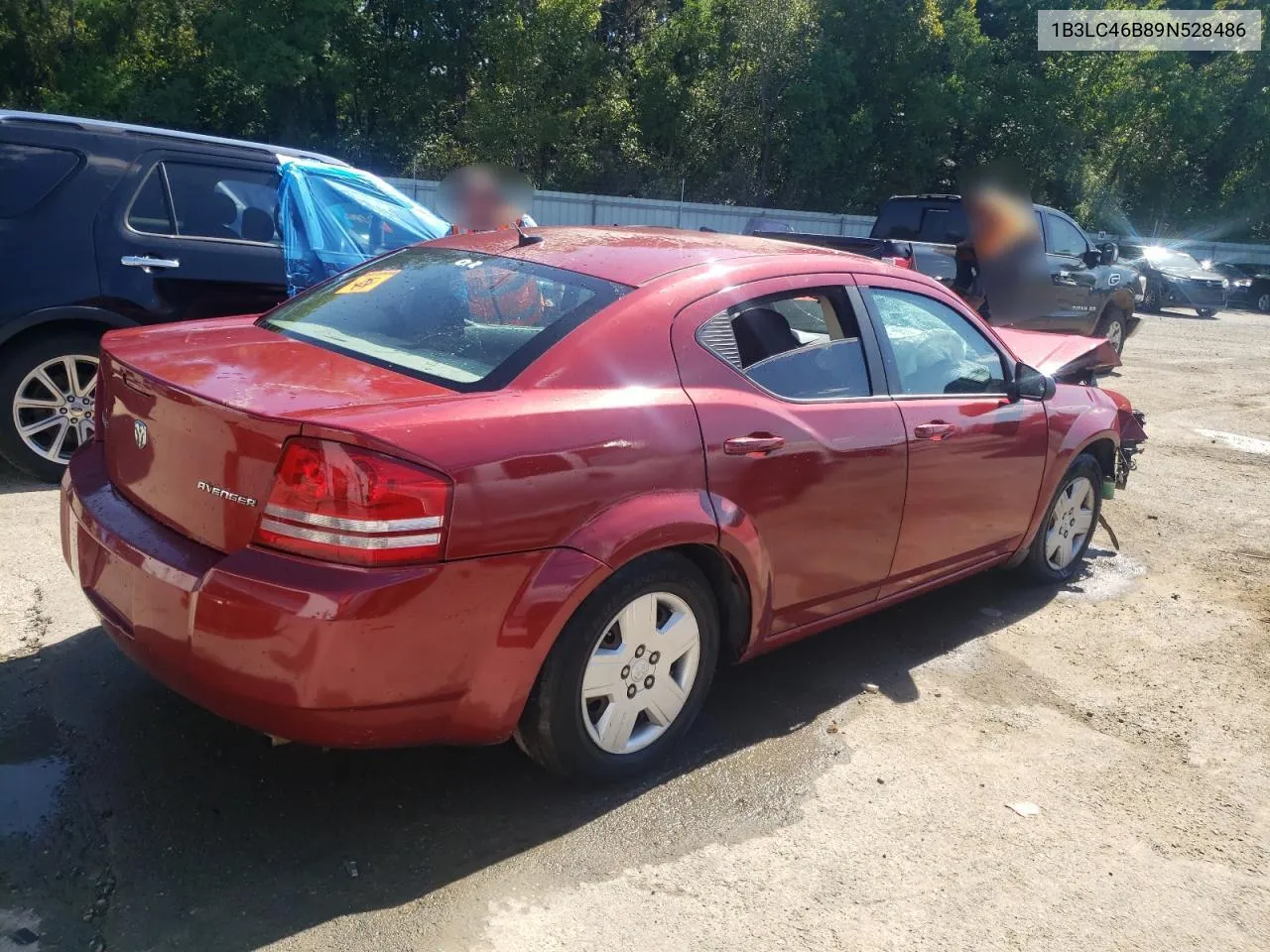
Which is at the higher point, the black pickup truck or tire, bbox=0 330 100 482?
the black pickup truck

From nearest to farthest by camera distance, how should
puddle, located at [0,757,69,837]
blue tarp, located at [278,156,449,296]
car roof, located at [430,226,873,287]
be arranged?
puddle, located at [0,757,69,837]
car roof, located at [430,226,873,287]
blue tarp, located at [278,156,449,296]

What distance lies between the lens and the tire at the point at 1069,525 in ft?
16.2

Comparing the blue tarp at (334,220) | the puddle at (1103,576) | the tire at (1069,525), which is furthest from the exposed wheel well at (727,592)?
the blue tarp at (334,220)

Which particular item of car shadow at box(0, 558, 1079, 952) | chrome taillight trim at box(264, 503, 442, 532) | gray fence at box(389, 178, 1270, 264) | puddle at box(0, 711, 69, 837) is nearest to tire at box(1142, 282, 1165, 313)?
gray fence at box(389, 178, 1270, 264)

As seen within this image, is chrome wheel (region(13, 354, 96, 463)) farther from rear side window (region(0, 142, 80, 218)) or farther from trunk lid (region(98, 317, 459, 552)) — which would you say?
trunk lid (region(98, 317, 459, 552))

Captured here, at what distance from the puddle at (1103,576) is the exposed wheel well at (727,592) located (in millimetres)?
2467

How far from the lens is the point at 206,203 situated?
19.1 feet

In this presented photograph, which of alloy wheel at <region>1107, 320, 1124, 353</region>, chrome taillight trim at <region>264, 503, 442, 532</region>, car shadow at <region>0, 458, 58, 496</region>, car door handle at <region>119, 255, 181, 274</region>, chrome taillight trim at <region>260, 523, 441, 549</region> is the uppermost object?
car door handle at <region>119, 255, 181, 274</region>

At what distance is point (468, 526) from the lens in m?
2.51

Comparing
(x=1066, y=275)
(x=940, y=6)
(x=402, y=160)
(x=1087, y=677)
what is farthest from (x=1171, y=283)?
(x=1087, y=677)

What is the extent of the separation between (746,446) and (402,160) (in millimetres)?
26468

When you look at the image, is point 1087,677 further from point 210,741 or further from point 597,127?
point 597,127

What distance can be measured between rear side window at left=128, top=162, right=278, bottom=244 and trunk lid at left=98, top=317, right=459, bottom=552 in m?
2.64

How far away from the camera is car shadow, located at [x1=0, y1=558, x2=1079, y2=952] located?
2.49 metres
